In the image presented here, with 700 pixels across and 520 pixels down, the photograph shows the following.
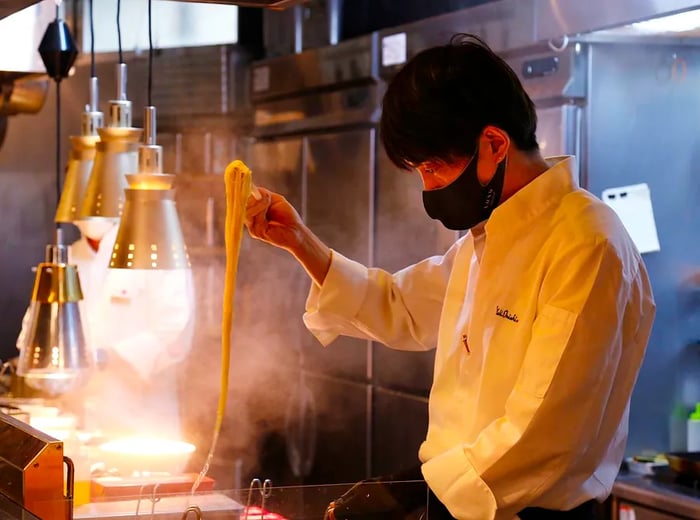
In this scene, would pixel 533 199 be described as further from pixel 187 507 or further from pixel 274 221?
pixel 187 507

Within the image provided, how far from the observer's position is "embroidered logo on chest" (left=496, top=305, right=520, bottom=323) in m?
1.90

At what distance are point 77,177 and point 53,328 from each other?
0.59 metres

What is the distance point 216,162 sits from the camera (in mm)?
→ 5570

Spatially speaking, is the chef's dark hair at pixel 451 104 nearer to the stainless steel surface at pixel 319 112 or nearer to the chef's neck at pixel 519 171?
the chef's neck at pixel 519 171

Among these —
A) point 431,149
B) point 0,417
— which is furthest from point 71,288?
point 431,149

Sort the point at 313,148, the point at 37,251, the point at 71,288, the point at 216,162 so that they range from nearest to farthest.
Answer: the point at 71,288 → the point at 313,148 → the point at 216,162 → the point at 37,251

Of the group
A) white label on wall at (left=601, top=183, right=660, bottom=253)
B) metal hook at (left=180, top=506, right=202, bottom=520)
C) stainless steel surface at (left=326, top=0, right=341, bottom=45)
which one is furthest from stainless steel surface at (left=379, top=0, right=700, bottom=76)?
metal hook at (left=180, top=506, right=202, bottom=520)

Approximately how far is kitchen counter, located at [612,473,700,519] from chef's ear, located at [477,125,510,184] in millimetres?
1445

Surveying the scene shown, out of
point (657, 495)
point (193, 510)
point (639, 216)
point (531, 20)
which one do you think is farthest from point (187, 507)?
point (531, 20)

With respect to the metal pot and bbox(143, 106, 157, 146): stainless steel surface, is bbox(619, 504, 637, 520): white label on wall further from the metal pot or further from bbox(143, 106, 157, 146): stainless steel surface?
bbox(143, 106, 157, 146): stainless steel surface

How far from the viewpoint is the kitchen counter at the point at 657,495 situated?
2918 millimetres

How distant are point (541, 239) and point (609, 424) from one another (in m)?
0.36

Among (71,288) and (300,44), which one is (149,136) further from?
(300,44)

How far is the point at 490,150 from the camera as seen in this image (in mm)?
1904
